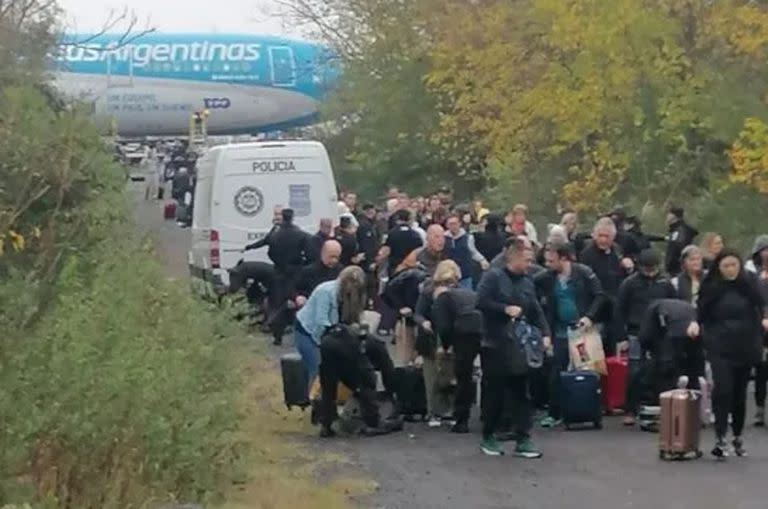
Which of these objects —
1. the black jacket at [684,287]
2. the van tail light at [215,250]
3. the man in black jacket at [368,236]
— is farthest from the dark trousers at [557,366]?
the van tail light at [215,250]

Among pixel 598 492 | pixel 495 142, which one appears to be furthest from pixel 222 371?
pixel 495 142

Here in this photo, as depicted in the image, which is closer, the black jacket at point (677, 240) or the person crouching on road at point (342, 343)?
the person crouching on road at point (342, 343)

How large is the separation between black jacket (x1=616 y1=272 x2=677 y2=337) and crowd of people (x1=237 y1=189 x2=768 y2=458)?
12 mm

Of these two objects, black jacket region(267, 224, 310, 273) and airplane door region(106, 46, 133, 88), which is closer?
black jacket region(267, 224, 310, 273)

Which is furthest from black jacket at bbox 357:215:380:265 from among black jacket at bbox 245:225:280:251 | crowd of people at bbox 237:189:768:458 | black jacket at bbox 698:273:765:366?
black jacket at bbox 698:273:765:366

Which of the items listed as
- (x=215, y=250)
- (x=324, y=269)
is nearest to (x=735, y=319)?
(x=324, y=269)

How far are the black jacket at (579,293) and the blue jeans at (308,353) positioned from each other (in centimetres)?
203

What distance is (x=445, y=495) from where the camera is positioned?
50.2ft

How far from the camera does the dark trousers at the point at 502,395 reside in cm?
1709

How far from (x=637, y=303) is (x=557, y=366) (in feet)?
2.91

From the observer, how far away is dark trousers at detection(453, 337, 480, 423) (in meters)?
18.1

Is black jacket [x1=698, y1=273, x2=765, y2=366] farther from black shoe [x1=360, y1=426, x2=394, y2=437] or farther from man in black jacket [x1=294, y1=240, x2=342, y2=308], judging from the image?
man in black jacket [x1=294, y1=240, x2=342, y2=308]

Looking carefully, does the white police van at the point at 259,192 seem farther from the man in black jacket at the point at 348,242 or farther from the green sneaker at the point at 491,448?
the green sneaker at the point at 491,448

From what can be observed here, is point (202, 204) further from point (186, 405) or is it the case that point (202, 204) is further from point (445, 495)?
point (186, 405)
